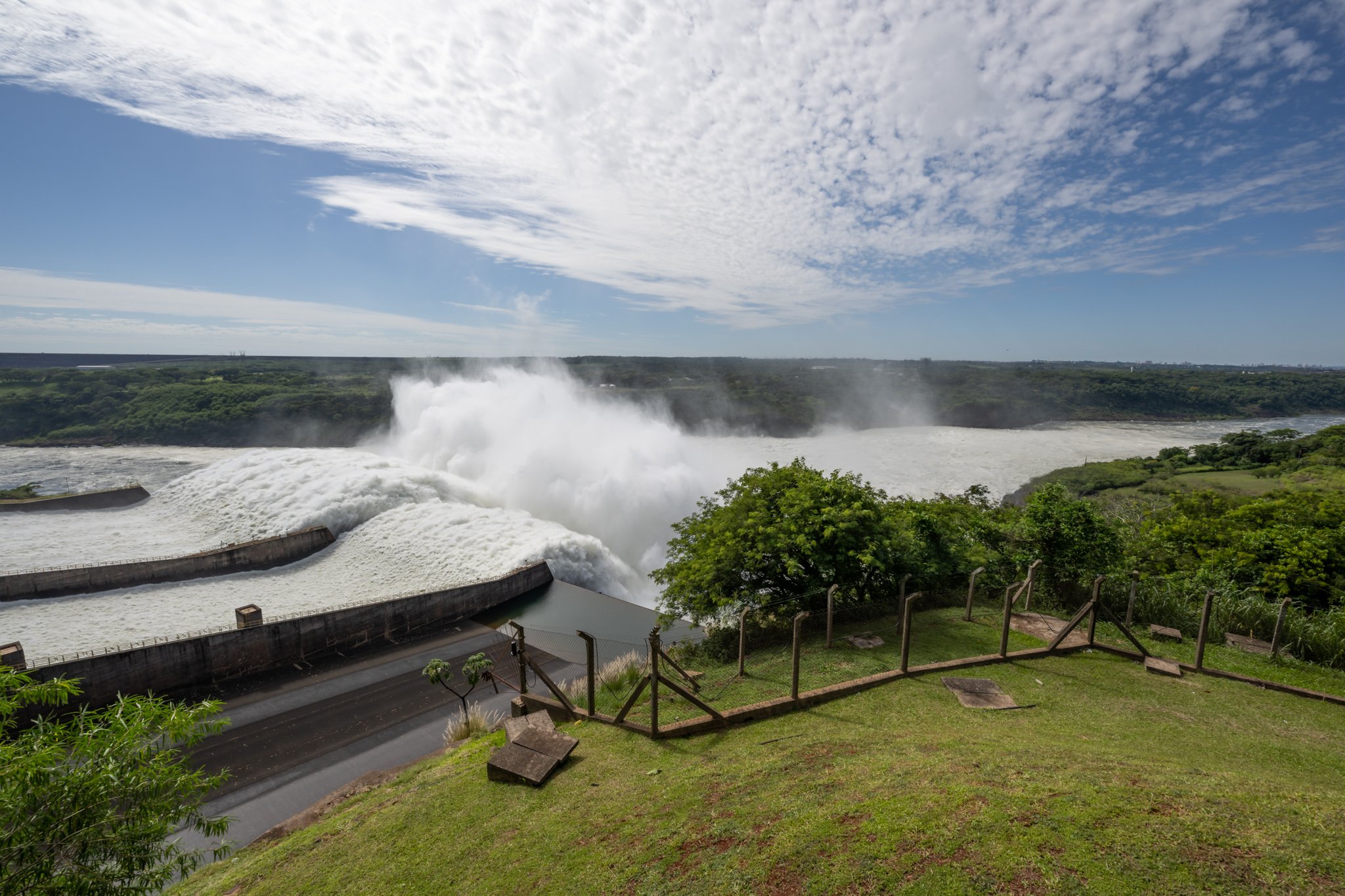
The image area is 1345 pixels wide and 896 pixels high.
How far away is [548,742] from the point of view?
29.2ft

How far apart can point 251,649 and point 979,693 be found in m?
23.5

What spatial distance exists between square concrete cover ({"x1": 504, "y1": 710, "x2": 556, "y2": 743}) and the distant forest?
6311cm

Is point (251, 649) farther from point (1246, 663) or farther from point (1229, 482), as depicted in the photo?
point (1229, 482)

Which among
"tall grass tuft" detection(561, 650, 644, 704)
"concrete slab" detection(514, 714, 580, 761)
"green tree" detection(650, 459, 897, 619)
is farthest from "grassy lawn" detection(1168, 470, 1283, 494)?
"concrete slab" detection(514, 714, 580, 761)

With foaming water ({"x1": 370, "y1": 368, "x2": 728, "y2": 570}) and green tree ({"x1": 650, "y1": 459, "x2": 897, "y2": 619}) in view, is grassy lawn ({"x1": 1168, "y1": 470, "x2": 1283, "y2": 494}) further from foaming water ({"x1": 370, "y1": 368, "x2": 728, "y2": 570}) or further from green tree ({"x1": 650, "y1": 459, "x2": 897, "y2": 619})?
green tree ({"x1": 650, "y1": 459, "x2": 897, "y2": 619})

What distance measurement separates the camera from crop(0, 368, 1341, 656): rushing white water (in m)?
26.5

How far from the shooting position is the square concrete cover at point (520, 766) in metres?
8.20

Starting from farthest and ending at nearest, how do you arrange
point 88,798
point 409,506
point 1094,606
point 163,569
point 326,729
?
point 409,506 → point 163,569 → point 326,729 → point 1094,606 → point 88,798

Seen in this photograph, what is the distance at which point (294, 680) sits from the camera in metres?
20.1

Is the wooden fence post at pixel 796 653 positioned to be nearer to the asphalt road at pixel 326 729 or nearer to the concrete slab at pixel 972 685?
the concrete slab at pixel 972 685

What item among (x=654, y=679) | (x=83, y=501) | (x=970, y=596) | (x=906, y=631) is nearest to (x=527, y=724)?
(x=654, y=679)

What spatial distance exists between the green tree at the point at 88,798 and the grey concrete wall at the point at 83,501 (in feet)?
165

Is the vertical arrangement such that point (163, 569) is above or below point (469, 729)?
below

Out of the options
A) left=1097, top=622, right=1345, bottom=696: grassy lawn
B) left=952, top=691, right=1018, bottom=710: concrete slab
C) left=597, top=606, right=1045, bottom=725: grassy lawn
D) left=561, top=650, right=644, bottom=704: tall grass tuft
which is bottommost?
left=561, top=650, right=644, bottom=704: tall grass tuft
